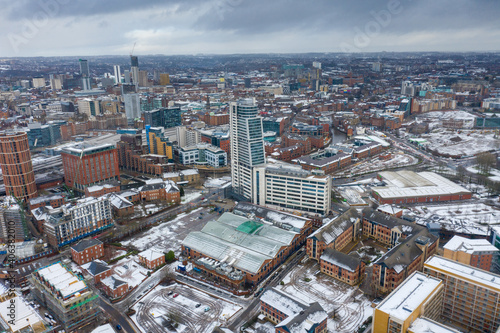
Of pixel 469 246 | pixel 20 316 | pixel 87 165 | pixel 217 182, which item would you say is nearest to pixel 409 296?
pixel 469 246

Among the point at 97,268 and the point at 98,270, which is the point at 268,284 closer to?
the point at 98,270

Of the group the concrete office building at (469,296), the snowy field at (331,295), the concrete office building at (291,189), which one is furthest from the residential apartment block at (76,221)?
the concrete office building at (469,296)

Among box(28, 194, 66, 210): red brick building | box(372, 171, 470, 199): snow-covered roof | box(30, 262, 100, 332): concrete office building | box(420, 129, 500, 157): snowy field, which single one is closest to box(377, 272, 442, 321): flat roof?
box(30, 262, 100, 332): concrete office building

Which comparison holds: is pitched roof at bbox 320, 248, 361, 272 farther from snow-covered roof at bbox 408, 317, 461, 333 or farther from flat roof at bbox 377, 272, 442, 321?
snow-covered roof at bbox 408, 317, 461, 333

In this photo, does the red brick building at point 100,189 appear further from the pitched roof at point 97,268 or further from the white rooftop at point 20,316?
the white rooftop at point 20,316

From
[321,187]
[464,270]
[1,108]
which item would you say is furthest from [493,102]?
[1,108]

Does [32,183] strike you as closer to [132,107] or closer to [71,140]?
[71,140]
